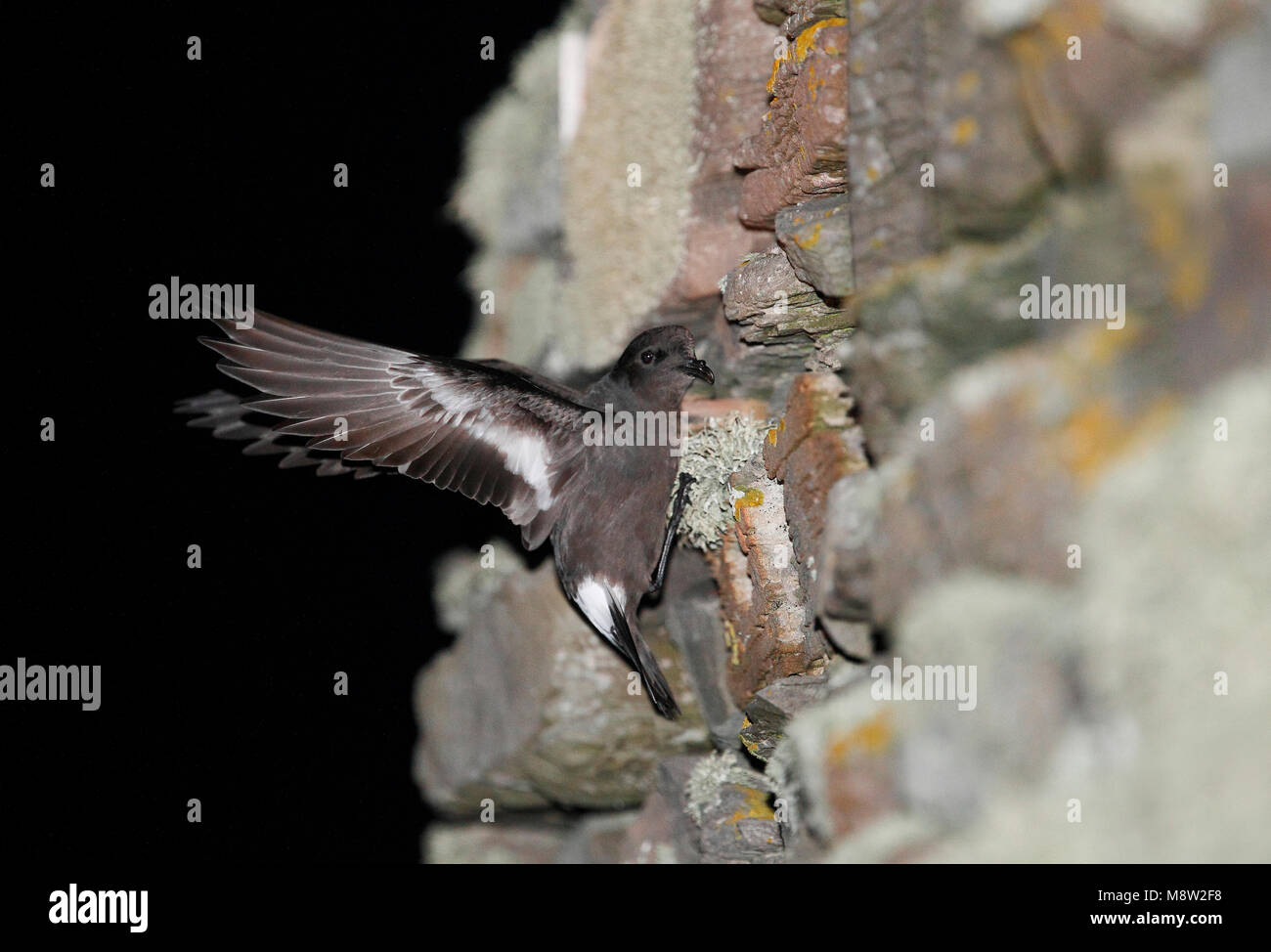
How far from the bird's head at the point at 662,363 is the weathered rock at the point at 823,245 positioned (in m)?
0.65

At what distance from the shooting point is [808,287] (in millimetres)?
3883

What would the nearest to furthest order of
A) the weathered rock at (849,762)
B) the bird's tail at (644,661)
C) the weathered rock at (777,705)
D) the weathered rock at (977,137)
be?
the weathered rock at (977,137), the weathered rock at (849,762), the weathered rock at (777,705), the bird's tail at (644,661)

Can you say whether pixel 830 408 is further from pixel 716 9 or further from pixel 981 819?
pixel 716 9

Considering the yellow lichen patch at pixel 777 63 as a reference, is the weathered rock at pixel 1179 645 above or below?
below

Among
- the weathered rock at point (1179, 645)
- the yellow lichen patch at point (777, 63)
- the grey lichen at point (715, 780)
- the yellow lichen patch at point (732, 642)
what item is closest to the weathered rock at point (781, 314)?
the yellow lichen patch at point (777, 63)

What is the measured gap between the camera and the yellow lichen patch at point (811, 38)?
3.59 meters

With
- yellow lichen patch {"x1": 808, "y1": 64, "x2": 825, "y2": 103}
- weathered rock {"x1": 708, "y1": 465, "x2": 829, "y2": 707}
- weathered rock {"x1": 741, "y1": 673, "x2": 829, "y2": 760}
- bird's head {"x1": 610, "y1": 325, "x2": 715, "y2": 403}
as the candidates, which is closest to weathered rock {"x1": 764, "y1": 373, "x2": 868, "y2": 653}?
weathered rock {"x1": 708, "y1": 465, "x2": 829, "y2": 707}

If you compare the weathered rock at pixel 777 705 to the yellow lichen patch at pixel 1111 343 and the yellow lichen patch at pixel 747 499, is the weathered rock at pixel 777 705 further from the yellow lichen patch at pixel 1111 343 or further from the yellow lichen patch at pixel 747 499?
the yellow lichen patch at pixel 1111 343

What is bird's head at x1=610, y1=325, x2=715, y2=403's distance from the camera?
432 centimetres

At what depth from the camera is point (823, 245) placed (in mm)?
3564

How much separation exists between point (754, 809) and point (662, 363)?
5.73 ft

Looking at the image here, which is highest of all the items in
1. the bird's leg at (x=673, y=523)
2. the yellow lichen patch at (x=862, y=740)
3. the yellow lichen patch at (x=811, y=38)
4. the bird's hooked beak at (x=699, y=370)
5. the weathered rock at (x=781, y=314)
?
the yellow lichen patch at (x=811, y=38)

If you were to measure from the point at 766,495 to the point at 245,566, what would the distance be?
298 centimetres

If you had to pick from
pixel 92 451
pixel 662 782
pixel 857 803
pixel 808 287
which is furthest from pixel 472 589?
pixel 857 803
